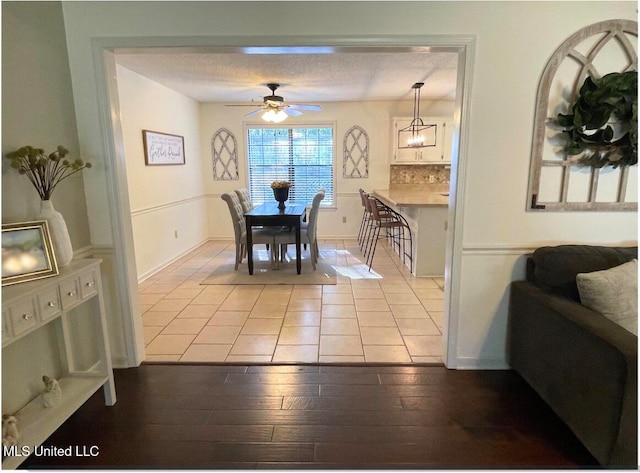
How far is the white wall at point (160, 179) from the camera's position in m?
3.99

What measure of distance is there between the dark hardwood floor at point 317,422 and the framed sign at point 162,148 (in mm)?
2815

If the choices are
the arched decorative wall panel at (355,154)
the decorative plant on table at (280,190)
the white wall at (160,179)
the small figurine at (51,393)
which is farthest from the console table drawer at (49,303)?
the arched decorative wall panel at (355,154)

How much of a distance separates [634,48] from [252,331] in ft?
9.85

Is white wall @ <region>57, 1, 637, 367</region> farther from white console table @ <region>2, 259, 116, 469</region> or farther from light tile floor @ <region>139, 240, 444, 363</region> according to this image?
light tile floor @ <region>139, 240, 444, 363</region>

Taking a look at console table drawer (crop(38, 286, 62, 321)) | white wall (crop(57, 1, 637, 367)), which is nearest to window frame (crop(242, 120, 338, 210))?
white wall (crop(57, 1, 637, 367))

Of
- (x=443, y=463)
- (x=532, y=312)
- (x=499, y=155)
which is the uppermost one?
(x=499, y=155)

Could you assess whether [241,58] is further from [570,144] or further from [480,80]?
[570,144]

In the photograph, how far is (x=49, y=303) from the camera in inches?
61.7

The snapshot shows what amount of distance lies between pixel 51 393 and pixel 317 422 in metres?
1.27

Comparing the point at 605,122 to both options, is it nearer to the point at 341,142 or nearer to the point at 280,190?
the point at 280,190

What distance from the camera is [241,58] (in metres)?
3.44

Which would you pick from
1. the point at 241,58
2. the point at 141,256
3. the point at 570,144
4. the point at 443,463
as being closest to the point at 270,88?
the point at 241,58

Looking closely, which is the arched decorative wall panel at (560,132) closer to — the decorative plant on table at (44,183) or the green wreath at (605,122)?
the green wreath at (605,122)

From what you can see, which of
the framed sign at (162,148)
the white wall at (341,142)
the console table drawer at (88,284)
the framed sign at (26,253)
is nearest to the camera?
the framed sign at (26,253)
